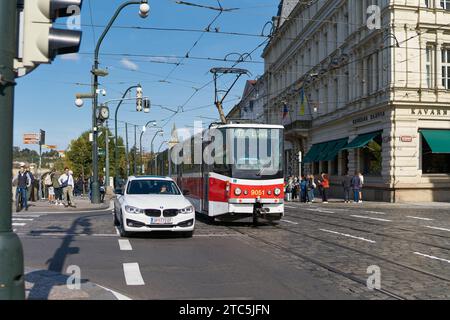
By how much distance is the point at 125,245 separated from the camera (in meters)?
12.0

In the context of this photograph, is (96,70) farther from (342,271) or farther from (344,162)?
(344,162)

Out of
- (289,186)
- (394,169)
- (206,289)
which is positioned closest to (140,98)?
(289,186)

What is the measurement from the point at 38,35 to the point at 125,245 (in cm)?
766

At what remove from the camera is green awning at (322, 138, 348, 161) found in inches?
1506

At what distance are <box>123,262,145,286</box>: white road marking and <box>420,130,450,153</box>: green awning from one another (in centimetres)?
2507

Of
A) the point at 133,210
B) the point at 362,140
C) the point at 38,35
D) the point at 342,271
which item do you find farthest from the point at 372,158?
the point at 38,35

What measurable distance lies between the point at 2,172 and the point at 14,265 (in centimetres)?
82

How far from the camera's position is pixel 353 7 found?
36.8m

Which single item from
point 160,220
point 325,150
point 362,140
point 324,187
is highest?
point 362,140

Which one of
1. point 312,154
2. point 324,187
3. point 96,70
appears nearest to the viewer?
point 96,70

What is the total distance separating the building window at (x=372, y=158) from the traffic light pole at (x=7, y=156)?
30319 mm

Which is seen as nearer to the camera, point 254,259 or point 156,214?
point 254,259

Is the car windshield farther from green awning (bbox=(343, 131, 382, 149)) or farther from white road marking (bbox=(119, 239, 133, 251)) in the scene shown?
green awning (bbox=(343, 131, 382, 149))
